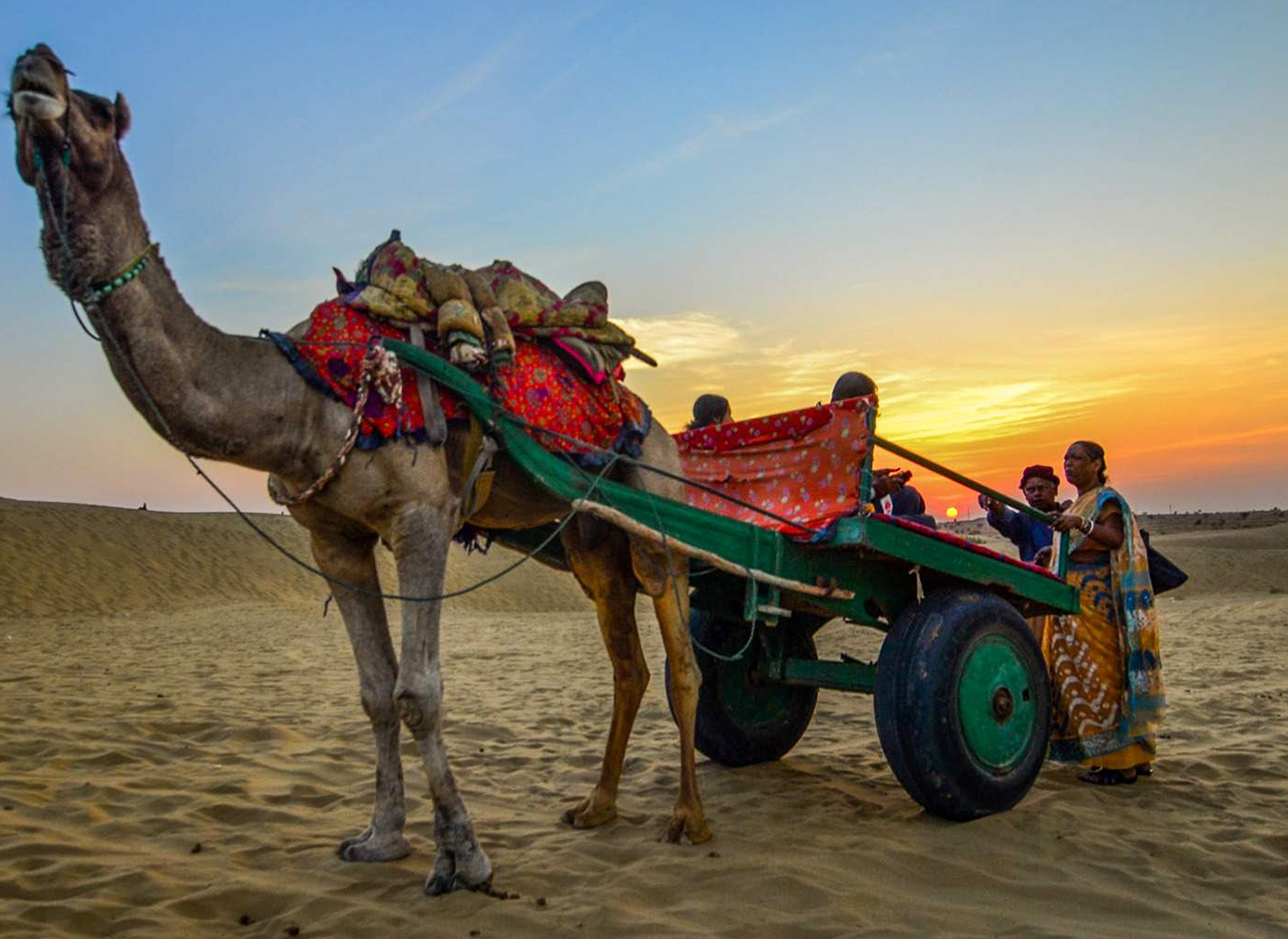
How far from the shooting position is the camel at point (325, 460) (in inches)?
140

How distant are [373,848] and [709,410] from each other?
142 inches

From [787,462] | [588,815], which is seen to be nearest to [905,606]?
[787,462]

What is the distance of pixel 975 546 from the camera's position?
5422 millimetres

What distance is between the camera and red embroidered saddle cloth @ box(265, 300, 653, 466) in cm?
423

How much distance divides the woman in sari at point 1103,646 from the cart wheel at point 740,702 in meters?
1.58

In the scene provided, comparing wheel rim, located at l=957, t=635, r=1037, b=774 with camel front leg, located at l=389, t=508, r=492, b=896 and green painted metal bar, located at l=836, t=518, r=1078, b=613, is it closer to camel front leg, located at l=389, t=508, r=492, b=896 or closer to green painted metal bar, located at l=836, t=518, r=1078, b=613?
green painted metal bar, located at l=836, t=518, r=1078, b=613

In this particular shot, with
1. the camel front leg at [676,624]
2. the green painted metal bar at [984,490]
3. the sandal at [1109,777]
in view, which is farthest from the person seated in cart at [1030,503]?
the camel front leg at [676,624]

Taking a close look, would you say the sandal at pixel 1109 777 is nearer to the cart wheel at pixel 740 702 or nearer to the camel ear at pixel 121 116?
the cart wheel at pixel 740 702

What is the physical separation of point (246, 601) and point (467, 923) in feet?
82.8

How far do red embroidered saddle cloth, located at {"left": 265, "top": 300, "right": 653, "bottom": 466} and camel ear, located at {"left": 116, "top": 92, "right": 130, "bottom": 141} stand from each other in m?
0.97

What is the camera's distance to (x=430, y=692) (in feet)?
14.0

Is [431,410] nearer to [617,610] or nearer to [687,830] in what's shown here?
[617,610]

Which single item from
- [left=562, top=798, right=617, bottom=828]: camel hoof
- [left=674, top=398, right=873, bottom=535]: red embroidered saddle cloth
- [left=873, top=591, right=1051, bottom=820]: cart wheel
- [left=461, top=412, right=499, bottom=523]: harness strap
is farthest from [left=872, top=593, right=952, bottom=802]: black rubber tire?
[left=461, top=412, right=499, bottom=523]: harness strap

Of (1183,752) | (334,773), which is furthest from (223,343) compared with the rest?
(1183,752)
